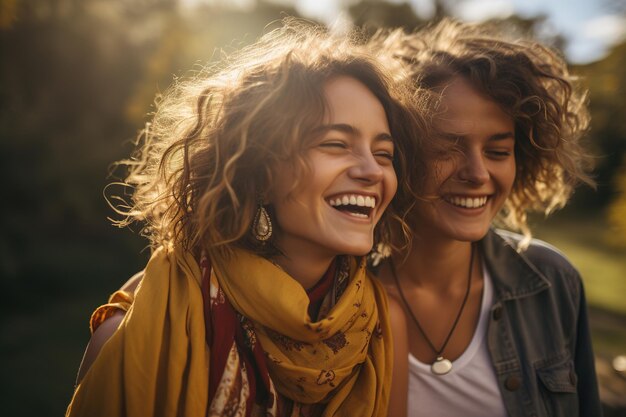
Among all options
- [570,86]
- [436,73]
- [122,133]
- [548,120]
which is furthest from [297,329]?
[122,133]

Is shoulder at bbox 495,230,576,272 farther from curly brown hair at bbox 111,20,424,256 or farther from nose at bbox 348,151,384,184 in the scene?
nose at bbox 348,151,384,184

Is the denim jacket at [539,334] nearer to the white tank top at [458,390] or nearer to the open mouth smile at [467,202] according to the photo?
the white tank top at [458,390]

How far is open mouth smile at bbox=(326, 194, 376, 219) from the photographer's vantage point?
2.00 m

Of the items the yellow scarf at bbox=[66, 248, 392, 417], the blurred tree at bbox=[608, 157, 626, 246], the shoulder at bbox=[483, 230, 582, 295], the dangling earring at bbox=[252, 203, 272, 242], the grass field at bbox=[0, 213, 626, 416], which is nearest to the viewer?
the yellow scarf at bbox=[66, 248, 392, 417]

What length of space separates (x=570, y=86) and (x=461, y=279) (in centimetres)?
109

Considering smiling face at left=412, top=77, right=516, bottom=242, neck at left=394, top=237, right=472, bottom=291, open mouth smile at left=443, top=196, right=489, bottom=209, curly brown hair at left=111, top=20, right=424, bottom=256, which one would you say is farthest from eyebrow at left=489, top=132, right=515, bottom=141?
neck at left=394, top=237, right=472, bottom=291

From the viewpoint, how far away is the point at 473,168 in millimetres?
2391

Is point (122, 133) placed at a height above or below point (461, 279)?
above

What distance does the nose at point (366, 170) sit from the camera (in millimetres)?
1971

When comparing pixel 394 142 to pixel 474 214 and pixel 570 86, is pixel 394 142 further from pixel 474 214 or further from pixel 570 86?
pixel 570 86

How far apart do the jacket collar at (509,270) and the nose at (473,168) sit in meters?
0.60

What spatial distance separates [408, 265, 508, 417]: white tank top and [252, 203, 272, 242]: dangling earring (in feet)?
3.30

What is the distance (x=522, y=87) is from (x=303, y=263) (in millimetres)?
1300

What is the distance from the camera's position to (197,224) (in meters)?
2.11
